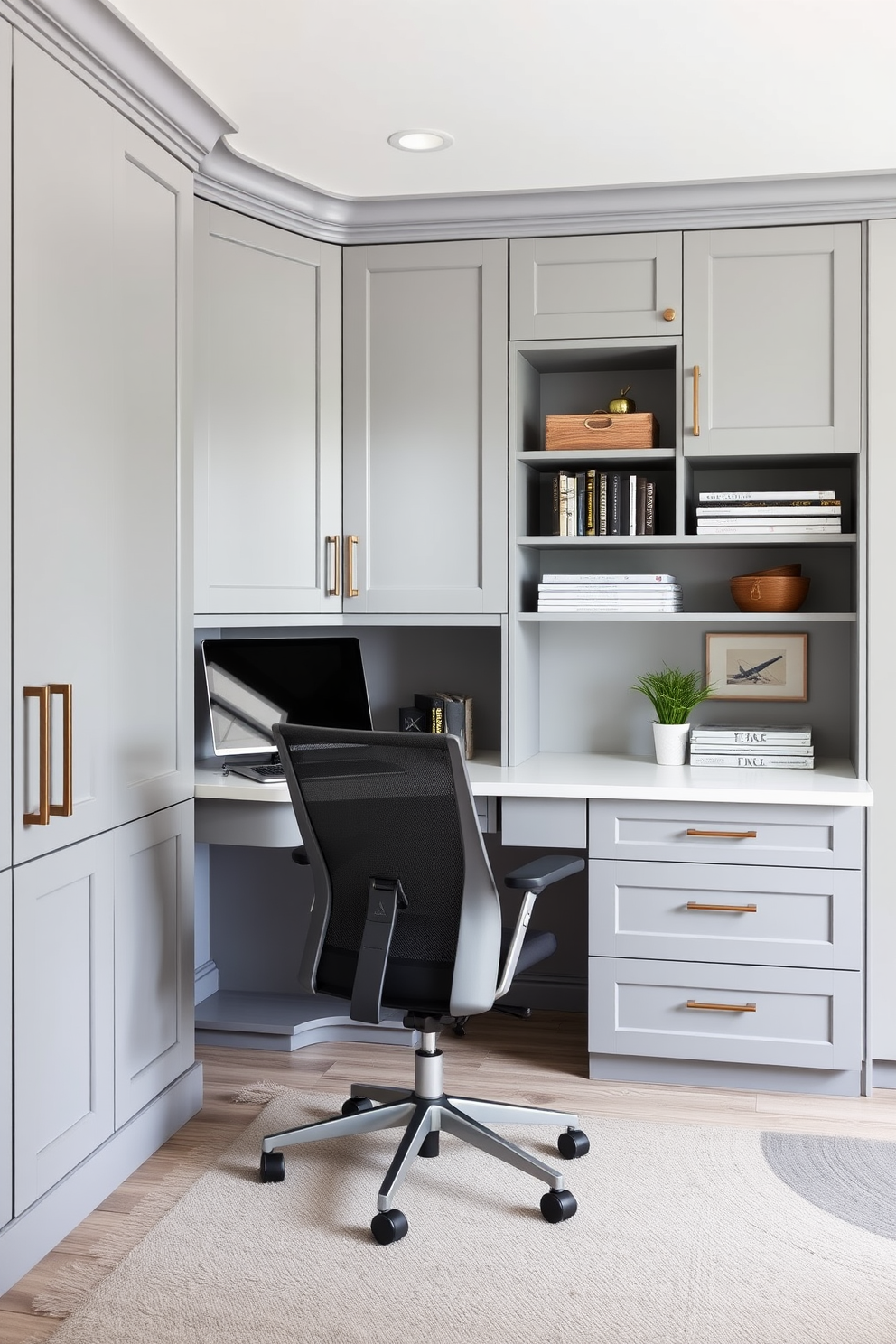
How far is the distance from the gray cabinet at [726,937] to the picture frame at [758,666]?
643mm

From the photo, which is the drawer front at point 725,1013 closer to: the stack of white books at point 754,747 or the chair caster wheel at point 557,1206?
the stack of white books at point 754,747

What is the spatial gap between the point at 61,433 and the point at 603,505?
168 cm

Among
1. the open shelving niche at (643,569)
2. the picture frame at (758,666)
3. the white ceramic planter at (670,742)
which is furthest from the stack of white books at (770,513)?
the white ceramic planter at (670,742)

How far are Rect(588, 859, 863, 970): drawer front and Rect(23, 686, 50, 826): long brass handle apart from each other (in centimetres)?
152

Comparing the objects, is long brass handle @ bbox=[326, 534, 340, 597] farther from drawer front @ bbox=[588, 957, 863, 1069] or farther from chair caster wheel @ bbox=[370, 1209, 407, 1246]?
chair caster wheel @ bbox=[370, 1209, 407, 1246]

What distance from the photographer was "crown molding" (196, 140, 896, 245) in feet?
10.2

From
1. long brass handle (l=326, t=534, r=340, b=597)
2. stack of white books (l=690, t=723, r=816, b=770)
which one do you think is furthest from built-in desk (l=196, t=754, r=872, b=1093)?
long brass handle (l=326, t=534, r=340, b=597)

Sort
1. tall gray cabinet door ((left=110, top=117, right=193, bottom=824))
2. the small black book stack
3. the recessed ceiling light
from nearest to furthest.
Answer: tall gray cabinet door ((left=110, top=117, right=193, bottom=824)) < the recessed ceiling light < the small black book stack

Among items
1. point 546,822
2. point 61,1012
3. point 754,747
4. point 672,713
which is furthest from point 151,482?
point 754,747

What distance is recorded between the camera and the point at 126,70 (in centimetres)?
237

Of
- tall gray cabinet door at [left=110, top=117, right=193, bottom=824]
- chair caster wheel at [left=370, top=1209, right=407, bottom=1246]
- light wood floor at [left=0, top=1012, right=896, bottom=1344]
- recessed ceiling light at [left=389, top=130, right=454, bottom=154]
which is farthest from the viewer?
recessed ceiling light at [left=389, top=130, right=454, bottom=154]

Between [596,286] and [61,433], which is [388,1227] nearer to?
[61,433]

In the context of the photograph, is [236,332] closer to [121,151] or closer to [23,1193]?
[121,151]

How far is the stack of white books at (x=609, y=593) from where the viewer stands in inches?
133
